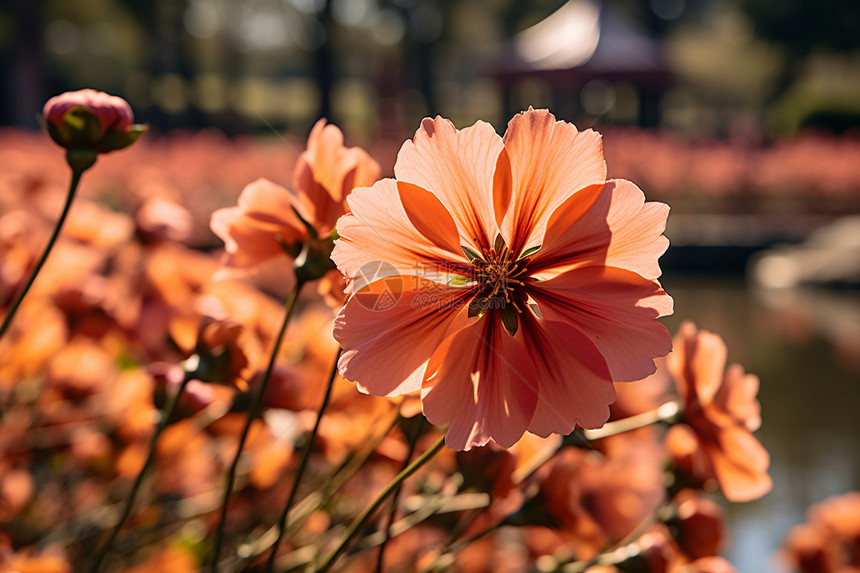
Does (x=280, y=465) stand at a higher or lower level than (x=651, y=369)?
lower

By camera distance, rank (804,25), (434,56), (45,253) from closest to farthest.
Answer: (45,253) → (804,25) → (434,56)

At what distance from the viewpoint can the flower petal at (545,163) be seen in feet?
1.59

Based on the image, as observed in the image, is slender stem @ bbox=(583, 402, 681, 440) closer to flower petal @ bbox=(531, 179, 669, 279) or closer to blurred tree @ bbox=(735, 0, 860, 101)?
flower petal @ bbox=(531, 179, 669, 279)

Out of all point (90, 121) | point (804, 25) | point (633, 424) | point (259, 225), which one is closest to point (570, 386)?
point (633, 424)

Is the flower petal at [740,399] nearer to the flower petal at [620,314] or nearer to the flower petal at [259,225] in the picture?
the flower petal at [620,314]

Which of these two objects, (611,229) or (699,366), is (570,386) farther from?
(699,366)

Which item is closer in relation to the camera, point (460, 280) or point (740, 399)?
point (460, 280)

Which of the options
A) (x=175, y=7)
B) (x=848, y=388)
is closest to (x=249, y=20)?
(x=175, y=7)

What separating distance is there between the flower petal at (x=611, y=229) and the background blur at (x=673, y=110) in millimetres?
101

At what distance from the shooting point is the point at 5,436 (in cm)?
107

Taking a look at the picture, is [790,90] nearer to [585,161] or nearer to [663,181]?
[663,181]

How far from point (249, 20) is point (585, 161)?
96.8ft

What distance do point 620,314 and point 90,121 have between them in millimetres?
406
